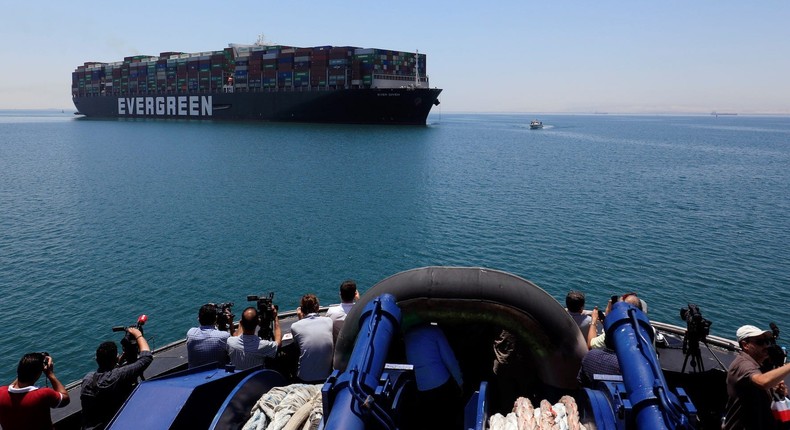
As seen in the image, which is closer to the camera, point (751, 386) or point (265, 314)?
point (751, 386)

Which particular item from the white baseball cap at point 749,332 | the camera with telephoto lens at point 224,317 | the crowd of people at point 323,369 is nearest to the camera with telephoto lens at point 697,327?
the crowd of people at point 323,369

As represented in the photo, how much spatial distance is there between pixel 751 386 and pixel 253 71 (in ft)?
421

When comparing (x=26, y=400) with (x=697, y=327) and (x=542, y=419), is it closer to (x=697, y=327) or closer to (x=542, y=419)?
(x=542, y=419)

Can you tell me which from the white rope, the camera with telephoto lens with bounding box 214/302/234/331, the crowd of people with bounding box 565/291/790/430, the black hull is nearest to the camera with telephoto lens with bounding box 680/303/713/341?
the crowd of people with bounding box 565/291/790/430

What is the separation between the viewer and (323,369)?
5.80 m

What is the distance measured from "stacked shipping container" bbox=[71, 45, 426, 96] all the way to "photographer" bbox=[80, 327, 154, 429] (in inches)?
4246

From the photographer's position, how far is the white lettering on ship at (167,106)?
430 ft

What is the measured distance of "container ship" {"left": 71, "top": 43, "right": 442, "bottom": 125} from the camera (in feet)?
354

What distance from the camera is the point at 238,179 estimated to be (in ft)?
156

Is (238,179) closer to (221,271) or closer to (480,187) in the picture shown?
(480,187)

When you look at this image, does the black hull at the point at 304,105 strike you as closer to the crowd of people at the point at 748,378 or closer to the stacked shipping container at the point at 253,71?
the stacked shipping container at the point at 253,71

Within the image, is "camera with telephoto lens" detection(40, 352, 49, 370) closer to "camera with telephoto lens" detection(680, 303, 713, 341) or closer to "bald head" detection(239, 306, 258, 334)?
"bald head" detection(239, 306, 258, 334)

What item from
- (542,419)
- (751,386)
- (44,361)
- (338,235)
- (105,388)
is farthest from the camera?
(338,235)

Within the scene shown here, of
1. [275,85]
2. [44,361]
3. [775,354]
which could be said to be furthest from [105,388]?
[275,85]
